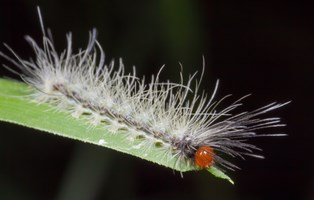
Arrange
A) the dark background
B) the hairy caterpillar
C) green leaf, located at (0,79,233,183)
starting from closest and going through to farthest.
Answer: green leaf, located at (0,79,233,183), the hairy caterpillar, the dark background

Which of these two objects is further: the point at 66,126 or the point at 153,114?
the point at 153,114

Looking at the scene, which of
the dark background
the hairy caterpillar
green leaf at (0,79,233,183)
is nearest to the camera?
green leaf at (0,79,233,183)

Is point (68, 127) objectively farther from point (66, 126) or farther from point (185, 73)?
point (185, 73)

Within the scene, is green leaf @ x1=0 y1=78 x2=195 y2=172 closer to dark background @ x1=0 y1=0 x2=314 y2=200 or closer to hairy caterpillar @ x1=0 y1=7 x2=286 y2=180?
hairy caterpillar @ x1=0 y1=7 x2=286 y2=180

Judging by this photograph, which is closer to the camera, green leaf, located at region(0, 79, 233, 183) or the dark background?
green leaf, located at region(0, 79, 233, 183)

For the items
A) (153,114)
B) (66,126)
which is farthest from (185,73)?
(66,126)

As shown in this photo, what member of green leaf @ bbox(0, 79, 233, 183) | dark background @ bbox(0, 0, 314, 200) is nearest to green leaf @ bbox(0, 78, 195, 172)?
green leaf @ bbox(0, 79, 233, 183)

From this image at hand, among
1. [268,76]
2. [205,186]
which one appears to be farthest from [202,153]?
[268,76]
